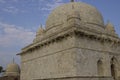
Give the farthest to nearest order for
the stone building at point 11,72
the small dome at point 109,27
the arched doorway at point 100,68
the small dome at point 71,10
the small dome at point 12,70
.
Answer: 1. the small dome at point 12,70
2. the stone building at point 11,72
3. the small dome at point 109,27
4. the small dome at point 71,10
5. the arched doorway at point 100,68

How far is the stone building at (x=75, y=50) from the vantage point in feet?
39.4

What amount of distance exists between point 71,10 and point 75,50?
5.63 m

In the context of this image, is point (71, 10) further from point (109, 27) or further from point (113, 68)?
point (113, 68)

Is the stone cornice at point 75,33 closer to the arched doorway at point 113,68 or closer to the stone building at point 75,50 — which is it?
the stone building at point 75,50

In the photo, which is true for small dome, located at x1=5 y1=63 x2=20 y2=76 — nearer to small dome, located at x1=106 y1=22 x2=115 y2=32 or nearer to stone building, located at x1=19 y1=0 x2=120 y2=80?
stone building, located at x1=19 y1=0 x2=120 y2=80

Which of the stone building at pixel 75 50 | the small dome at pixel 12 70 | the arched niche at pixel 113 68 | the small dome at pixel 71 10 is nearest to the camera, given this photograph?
the stone building at pixel 75 50

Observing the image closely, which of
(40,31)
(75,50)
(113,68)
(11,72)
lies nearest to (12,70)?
(11,72)

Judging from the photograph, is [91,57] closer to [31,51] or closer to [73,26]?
[73,26]

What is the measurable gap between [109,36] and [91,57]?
321cm

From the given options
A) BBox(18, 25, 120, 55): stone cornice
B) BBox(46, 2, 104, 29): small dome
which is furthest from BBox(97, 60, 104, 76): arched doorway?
BBox(46, 2, 104, 29): small dome

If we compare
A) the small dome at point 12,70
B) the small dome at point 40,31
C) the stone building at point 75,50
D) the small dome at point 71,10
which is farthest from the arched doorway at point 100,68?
the small dome at point 12,70

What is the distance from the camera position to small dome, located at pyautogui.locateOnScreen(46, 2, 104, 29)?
1614 centimetres

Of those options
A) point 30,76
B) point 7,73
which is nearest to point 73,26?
point 30,76

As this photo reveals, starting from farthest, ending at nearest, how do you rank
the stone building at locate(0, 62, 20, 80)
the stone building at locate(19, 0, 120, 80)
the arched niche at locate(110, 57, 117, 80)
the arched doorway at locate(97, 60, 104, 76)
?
the stone building at locate(0, 62, 20, 80) < the arched niche at locate(110, 57, 117, 80) < the arched doorway at locate(97, 60, 104, 76) < the stone building at locate(19, 0, 120, 80)
